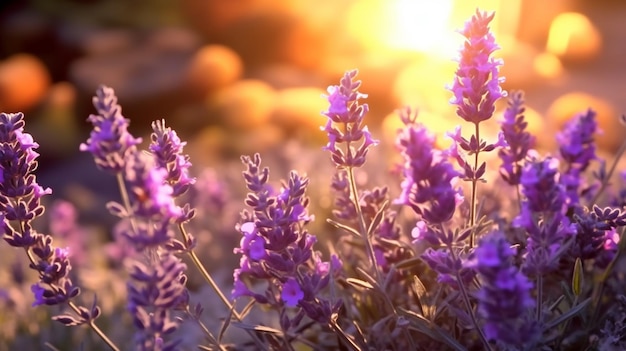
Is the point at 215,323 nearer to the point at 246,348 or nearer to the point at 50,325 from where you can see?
the point at 246,348

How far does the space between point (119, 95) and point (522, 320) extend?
259 inches

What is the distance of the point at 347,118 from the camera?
1533 millimetres

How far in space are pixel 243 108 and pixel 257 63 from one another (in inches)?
84.1

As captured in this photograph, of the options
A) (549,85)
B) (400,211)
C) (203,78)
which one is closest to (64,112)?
(203,78)

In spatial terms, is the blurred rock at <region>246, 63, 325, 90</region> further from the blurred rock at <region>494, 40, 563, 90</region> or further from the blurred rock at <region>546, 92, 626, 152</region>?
the blurred rock at <region>546, 92, 626, 152</region>

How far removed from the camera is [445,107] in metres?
4.89

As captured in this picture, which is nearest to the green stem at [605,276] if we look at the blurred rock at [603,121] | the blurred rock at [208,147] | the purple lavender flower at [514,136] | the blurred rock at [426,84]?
the purple lavender flower at [514,136]

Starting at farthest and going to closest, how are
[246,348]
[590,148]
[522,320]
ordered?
1. [246,348]
2. [590,148]
3. [522,320]

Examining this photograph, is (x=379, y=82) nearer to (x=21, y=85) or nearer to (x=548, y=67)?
(x=548, y=67)

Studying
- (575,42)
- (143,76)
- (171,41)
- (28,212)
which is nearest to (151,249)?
(28,212)

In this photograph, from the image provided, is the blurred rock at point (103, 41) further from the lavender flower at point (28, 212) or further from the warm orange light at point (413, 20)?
the lavender flower at point (28, 212)

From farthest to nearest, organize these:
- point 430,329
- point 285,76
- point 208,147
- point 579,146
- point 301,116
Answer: point 285,76 → point 301,116 → point 208,147 → point 579,146 → point 430,329

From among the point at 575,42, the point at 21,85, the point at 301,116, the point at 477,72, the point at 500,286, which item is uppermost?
the point at 477,72

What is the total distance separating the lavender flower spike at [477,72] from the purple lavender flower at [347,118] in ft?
0.63
